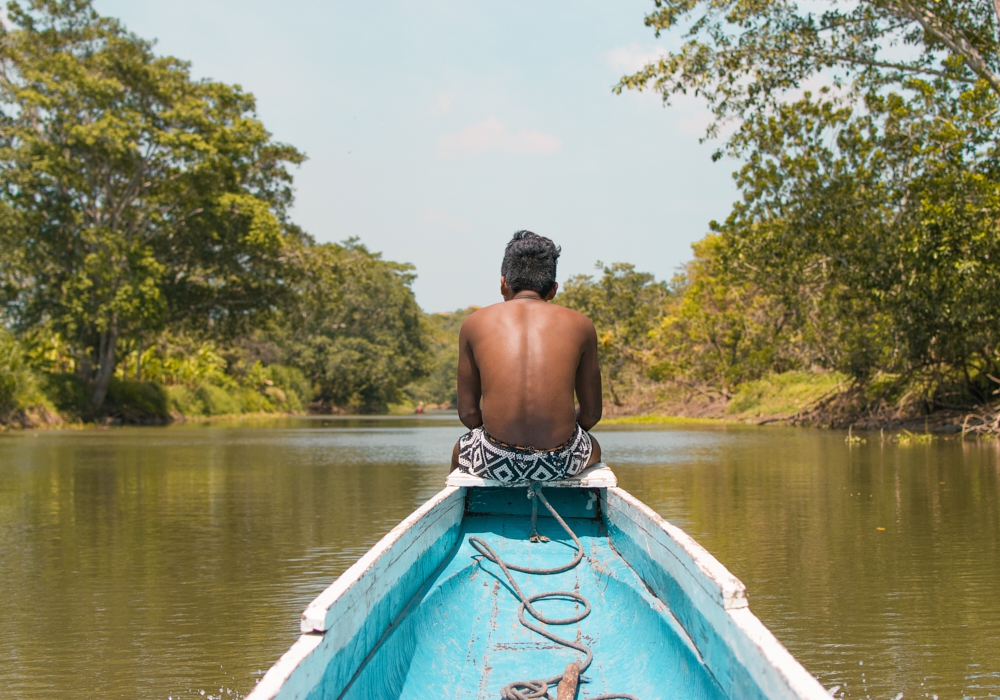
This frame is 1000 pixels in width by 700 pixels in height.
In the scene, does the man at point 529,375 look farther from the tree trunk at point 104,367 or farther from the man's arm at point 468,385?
the tree trunk at point 104,367

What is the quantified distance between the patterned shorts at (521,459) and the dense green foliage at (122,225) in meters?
18.3

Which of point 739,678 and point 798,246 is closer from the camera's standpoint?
point 739,678

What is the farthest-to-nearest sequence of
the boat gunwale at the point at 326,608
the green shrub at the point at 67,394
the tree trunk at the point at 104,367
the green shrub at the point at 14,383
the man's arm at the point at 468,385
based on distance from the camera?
the tree trunk at the point at 104,367
the green shrub at the point at 67,394
the green shrub at the point at 14,383
the man's arm at the point at 468,385
the boat gunwale at the point at 326,608

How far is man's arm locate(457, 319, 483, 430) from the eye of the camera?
135 inches

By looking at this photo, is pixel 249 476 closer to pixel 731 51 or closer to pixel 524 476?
pixel 524 476

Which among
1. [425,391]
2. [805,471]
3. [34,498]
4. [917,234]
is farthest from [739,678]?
[425,391]

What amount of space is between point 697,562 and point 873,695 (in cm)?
114

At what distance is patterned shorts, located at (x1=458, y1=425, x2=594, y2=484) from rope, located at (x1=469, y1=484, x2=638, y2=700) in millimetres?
108

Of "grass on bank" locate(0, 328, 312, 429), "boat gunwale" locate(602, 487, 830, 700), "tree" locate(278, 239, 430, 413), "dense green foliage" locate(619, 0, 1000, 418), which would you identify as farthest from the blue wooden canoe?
"tree" locate(278, 239, 430, 413)

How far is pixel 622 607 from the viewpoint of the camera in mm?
2842

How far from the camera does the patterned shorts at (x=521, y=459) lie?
3.35m

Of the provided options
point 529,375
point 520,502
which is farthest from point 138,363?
point 529,375

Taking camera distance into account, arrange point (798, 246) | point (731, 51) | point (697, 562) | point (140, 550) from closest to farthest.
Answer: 1. point (697, 562)
2. point (140, 550)
3. point (731, 51)
4. point (798, 246)

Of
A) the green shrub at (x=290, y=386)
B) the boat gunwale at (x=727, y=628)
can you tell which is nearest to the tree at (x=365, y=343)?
the green shrub at (x=290, y=386)
